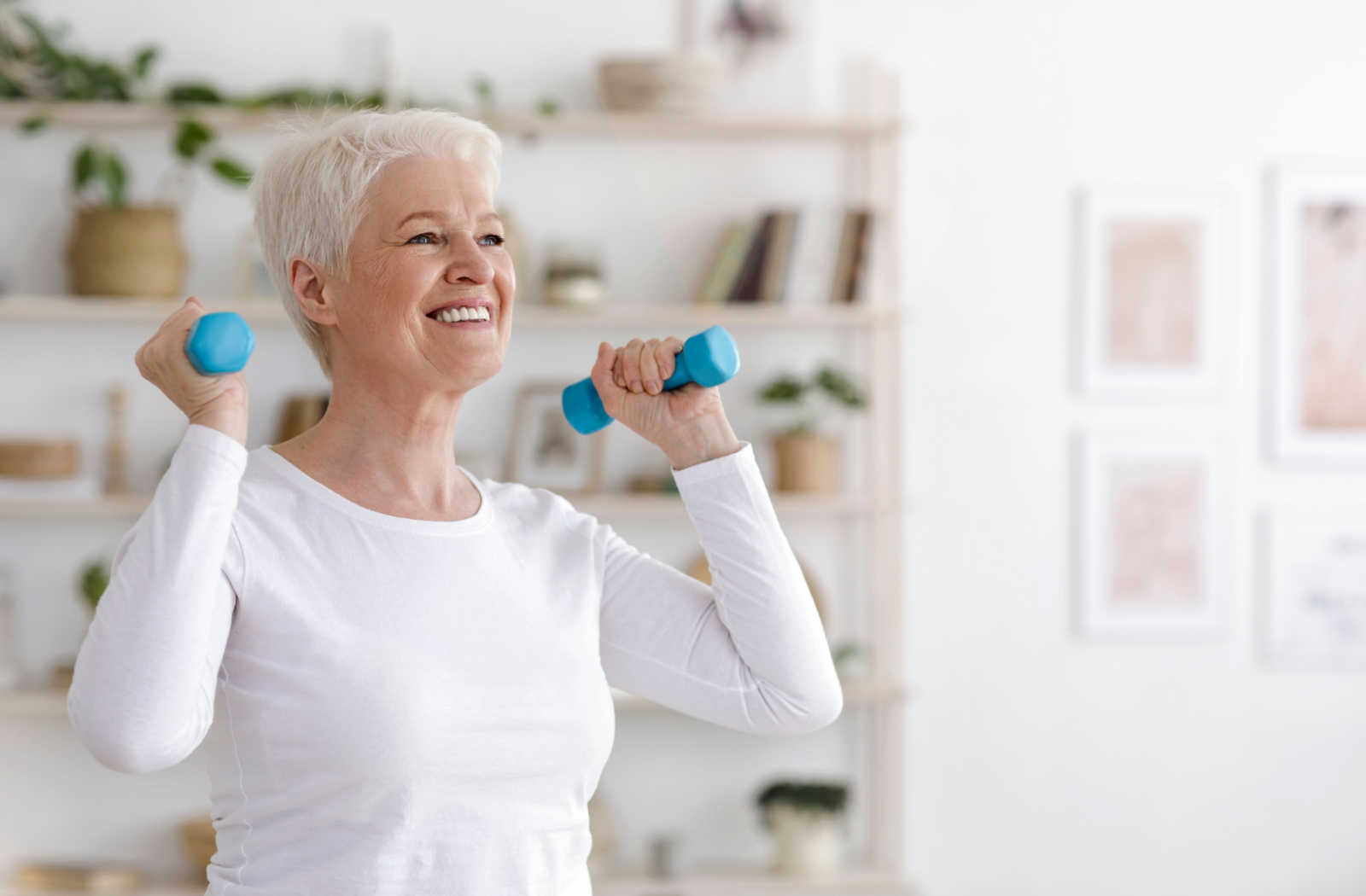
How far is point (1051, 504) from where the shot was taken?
138 inches

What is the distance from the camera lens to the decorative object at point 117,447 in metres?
3.27

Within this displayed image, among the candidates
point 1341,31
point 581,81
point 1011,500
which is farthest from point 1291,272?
point 581,81

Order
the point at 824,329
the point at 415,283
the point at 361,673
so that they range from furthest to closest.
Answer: the point at 824,329
the point at 415,283
the point at 361,673

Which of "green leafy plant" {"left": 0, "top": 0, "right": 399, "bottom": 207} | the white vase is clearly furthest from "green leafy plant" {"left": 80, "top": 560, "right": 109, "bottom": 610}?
the white vase

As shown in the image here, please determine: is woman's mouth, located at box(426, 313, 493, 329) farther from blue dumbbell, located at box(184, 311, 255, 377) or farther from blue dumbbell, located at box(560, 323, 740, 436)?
blue dumbbell, located at box(184, 311, 255, 377)

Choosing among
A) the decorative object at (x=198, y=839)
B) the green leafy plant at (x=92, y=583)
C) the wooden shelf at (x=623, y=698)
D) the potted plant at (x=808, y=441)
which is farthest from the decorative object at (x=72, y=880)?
the potted plant at (x=808, y=441)

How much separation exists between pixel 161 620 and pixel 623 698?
7.56 ft

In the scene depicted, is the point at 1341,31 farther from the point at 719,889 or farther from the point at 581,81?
the point at 719,889

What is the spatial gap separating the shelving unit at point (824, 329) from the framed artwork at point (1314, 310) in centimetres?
100

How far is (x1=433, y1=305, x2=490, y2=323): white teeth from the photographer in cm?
125

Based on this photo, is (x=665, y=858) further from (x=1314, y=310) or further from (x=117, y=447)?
(x=1314, y=310)

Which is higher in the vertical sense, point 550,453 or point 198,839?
point 550,453

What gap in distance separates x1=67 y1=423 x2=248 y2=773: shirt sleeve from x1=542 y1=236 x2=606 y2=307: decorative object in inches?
88.0

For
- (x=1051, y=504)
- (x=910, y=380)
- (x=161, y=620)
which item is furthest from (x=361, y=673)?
(x=1051, y=504)
